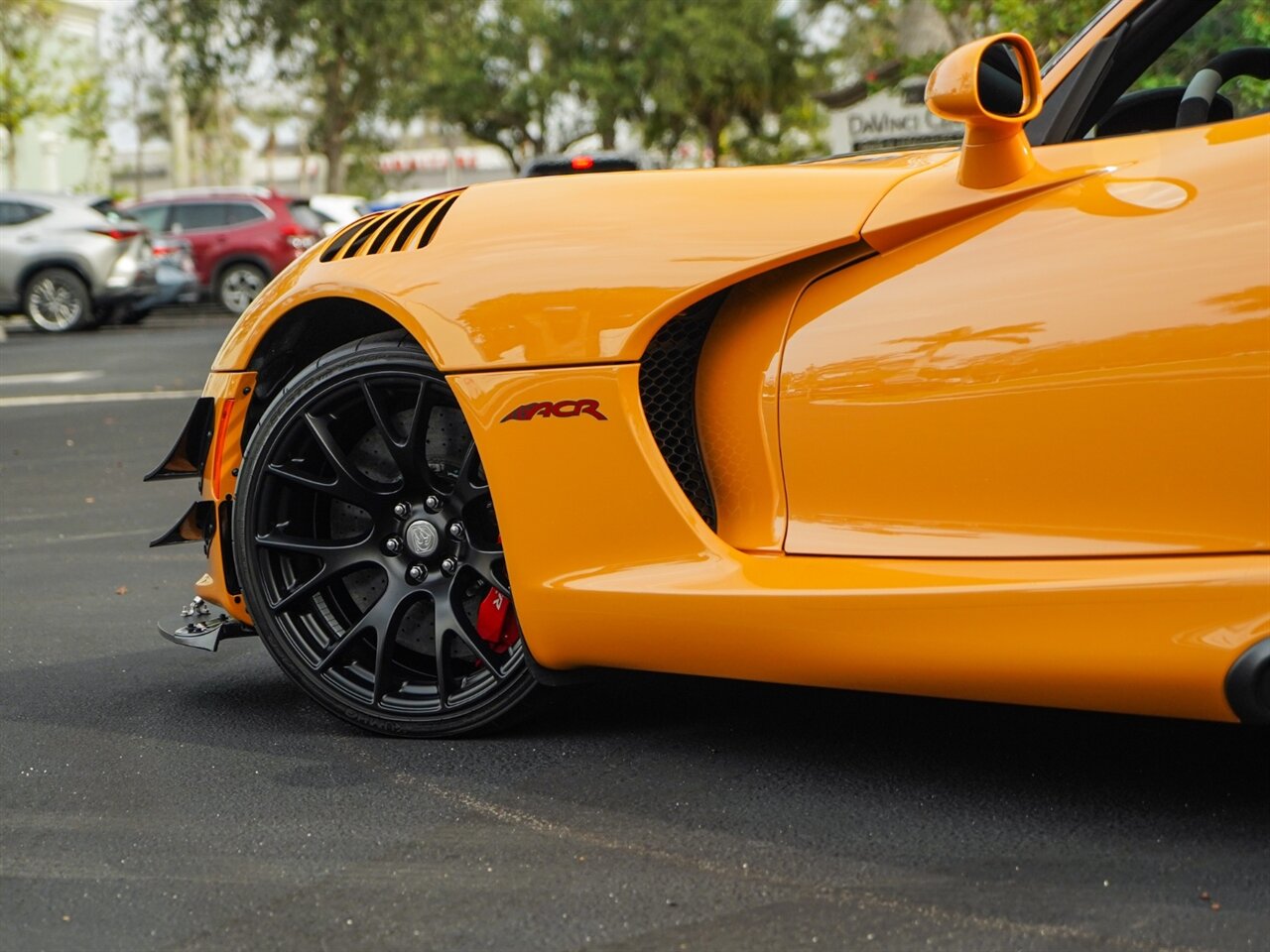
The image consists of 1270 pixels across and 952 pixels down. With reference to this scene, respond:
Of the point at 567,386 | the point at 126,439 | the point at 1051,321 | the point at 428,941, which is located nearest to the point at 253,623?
the point at 567,386

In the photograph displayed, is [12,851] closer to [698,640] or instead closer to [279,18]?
[698,640]

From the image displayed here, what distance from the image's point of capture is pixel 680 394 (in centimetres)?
321

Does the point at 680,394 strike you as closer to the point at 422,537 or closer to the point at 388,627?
the point at 422,537

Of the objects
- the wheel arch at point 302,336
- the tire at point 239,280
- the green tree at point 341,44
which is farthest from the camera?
the green tree at point 341,44

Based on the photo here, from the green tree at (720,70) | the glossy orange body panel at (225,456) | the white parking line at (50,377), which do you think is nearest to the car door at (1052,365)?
the glossy orange body panel at (225,456)

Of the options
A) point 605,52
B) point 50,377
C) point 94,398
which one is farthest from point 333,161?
point 94,398

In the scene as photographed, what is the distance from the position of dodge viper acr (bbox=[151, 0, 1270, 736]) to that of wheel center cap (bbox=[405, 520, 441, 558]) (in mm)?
10

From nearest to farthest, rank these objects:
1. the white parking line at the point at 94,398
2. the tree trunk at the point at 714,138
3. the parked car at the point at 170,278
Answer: the white parking line at the point at 94,398 < the parked car at the point at 170,278 < the tree trunk at the point at 714,138

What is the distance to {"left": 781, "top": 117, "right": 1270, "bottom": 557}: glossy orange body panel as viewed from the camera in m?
2.67

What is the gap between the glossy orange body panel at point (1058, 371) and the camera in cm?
267

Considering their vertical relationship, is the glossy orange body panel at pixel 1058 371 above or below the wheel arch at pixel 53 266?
above

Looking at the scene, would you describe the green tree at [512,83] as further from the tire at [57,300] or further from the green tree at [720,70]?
the tire at [57,300]

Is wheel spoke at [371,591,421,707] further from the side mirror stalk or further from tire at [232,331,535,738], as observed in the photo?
the side mirror stalk

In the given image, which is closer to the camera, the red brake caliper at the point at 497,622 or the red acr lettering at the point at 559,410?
the red acr lettering at the point at 559,410
